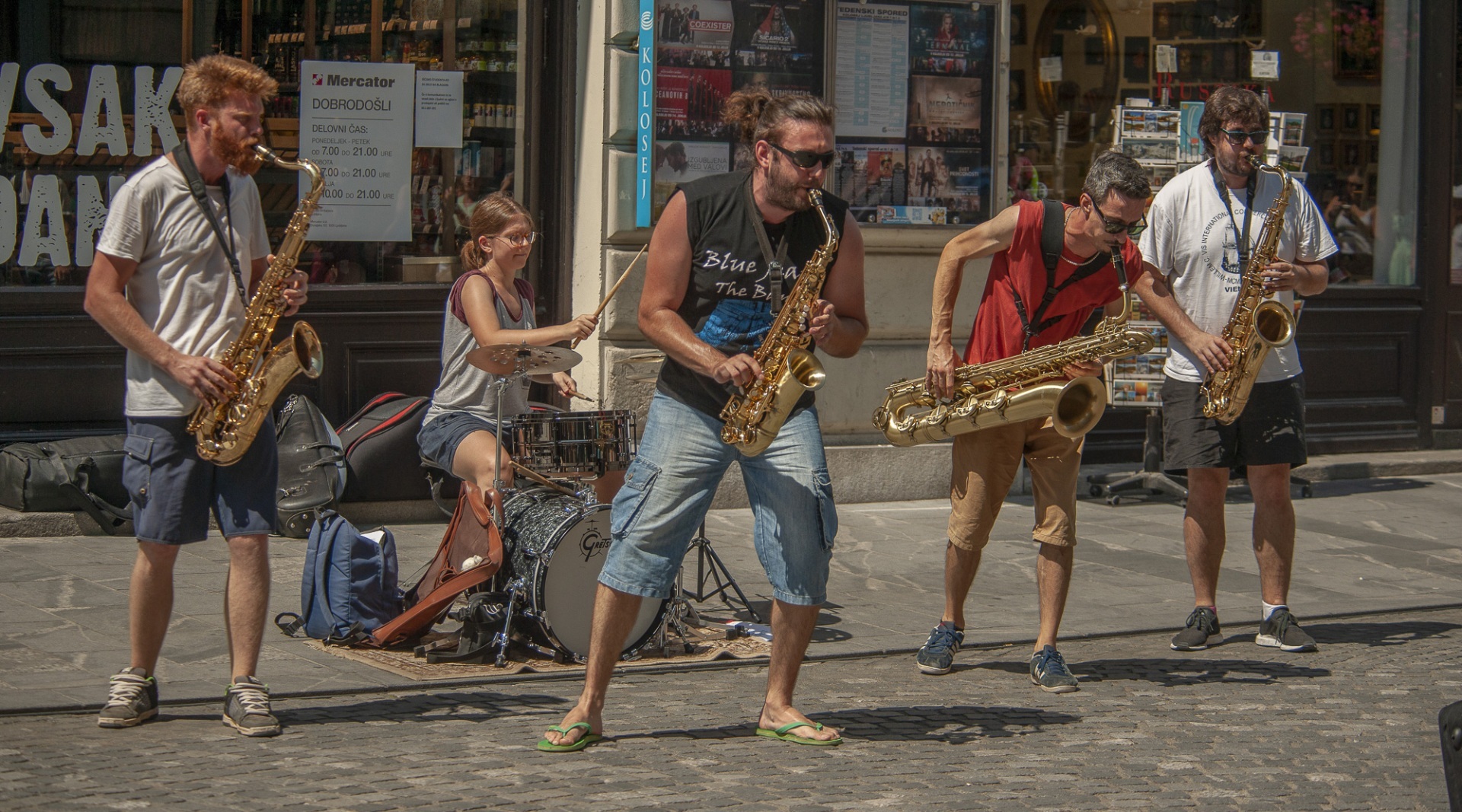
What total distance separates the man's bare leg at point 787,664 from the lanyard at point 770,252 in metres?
0.86

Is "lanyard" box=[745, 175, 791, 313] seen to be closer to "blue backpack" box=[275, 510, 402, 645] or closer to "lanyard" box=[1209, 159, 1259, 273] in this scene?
"blue backpack" box=[275, 510, 402, 645]

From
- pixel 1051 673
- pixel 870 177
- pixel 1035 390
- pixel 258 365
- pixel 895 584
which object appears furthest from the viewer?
pixel 870 177

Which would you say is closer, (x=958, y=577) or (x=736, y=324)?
(x=736, y=324)

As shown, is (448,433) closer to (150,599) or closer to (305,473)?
(150,599)

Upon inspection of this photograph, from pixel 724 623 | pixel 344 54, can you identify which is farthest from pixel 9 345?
pixel 724 623

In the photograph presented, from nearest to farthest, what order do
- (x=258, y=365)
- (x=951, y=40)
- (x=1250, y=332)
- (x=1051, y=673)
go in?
(x=258, y=365), (x=1051, y=673), (x=1250, y=332), (x=951, y=40)

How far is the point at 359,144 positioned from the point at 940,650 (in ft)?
14.0

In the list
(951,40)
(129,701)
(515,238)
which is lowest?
(129,701)

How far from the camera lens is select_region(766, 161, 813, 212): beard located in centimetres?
472

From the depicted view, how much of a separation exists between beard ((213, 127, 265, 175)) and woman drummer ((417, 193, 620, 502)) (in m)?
1.45

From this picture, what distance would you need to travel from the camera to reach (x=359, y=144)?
8.54 metres

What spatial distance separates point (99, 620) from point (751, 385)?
295 centimetres

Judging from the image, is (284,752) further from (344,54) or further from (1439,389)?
(1439,389)

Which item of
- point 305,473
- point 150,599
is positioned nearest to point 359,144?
point 305,473
